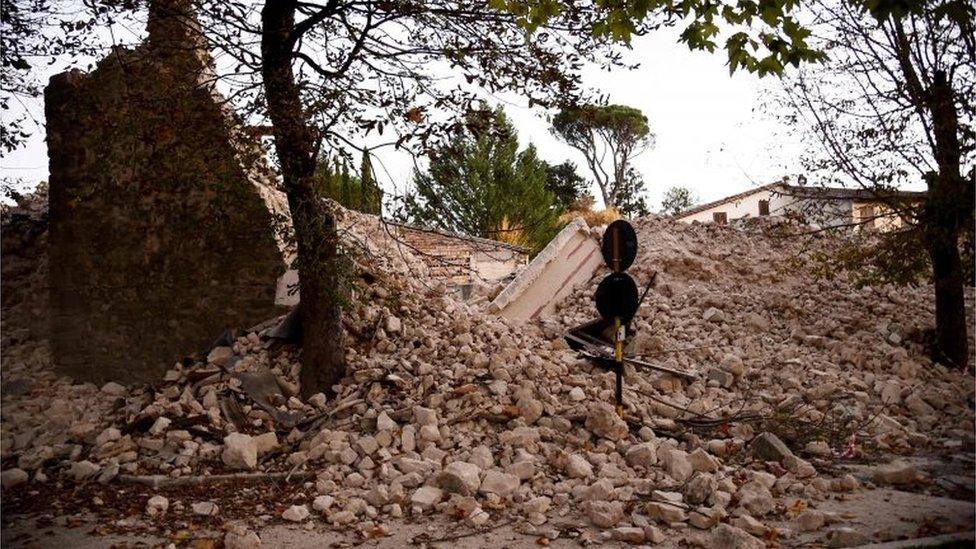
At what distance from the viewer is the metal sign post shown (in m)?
7.98

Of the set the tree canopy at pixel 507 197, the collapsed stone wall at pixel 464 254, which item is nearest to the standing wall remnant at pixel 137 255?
the collapsed stone wall at pixel 464 254

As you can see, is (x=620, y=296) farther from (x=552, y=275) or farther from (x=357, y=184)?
(x=552, y=275)

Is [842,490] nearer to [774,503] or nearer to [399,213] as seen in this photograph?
[774,503]

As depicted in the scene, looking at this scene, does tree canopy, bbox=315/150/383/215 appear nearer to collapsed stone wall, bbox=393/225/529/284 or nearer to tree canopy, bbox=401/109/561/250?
collapsed stone wall, bbox=393/225/529/284

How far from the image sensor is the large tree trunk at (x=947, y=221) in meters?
8.10

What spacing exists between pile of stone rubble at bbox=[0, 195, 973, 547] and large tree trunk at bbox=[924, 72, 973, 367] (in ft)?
1.76

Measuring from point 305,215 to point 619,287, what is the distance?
139 inches


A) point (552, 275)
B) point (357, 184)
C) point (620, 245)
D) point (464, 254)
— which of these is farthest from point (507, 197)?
point (357, 184)

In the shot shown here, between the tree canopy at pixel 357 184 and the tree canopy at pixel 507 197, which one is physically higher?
the tree canopy at pixel 507 197

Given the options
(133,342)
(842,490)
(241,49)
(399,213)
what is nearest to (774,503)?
(842,490)

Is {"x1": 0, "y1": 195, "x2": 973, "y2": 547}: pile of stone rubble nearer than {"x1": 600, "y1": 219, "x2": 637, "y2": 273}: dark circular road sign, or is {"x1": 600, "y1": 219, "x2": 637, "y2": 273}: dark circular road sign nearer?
{"x1": 0, "y1": 195, "x2": 973, "y2": 547}: pile of stone rubble

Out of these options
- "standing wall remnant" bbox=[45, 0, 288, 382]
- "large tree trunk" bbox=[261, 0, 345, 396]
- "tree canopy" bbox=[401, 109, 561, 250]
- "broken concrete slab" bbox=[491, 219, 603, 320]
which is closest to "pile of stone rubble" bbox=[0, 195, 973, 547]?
"large tree trunk" bbox=[261, 0, 345, 396]

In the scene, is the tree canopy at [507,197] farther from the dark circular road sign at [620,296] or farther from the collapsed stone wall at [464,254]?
the dark circular road sign at [620,296]

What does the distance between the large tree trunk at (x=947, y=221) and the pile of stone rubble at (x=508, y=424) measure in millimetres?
537
